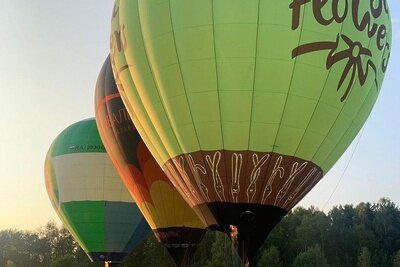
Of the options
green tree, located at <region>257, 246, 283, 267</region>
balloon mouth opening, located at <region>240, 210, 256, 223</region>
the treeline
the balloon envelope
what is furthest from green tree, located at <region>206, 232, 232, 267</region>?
balloon mouth opening, located at <region>240, 210, 256, 223</region>

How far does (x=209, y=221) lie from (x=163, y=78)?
233 cm

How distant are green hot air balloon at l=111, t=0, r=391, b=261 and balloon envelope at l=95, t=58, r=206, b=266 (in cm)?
348

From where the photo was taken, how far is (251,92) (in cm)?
870

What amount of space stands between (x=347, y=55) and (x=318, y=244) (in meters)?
31.7

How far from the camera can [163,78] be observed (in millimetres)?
9297

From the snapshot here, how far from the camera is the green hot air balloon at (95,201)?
1614cm

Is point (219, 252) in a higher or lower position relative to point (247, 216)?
higher

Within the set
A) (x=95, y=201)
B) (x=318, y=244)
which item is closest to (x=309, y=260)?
(x=318, y=244)

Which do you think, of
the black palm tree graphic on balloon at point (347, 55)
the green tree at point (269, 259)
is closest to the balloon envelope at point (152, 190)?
the black palm tree graphic on balloon at point (347, 55)

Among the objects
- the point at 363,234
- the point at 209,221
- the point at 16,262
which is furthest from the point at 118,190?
the point at 16,262

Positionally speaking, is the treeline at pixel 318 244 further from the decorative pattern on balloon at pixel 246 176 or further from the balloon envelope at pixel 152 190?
the decorative pattern on balloon at pixel 246 176

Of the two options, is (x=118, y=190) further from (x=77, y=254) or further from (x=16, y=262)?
(x=16, y=262)

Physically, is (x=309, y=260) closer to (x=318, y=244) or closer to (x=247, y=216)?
(x=318, y=244)

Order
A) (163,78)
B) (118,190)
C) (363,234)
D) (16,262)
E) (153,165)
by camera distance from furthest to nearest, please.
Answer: (16,262) → (363,234) → (118,190) → (153,165) → (163,78)
